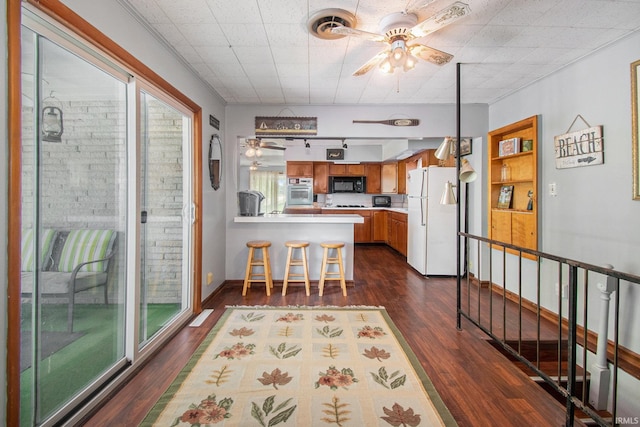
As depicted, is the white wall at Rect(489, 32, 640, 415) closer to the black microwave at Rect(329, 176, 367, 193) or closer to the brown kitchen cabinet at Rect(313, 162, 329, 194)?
the black microwave at Rect(329, 176, 367, 193)

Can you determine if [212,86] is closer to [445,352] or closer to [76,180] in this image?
[76,180]

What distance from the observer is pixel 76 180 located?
1640 millimetres

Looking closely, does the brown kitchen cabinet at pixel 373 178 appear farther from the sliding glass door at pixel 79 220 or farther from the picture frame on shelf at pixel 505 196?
the sliding glass door at pixel 79 220

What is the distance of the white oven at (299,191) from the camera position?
7074 millimetres

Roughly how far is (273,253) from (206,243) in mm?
952

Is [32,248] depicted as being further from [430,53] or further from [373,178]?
[373,178]

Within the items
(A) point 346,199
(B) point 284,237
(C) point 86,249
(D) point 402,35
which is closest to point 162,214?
(C) point 86,249

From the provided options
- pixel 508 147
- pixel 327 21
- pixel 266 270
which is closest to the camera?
pixel 327 21

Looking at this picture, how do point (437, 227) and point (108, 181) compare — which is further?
point (437, 227)

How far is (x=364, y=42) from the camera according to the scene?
2.22 m

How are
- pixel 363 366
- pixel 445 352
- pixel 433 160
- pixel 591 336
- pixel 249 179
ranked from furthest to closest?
pixel 249 179 < pixel 433 160 < pixel 591 336 < pixel 445 352 < pixel 363 366

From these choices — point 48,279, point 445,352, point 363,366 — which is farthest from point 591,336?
point 48,279

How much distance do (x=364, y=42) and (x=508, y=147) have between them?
2223 mm

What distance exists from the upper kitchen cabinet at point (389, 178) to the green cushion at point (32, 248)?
6214 millimetres
